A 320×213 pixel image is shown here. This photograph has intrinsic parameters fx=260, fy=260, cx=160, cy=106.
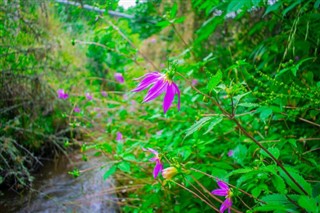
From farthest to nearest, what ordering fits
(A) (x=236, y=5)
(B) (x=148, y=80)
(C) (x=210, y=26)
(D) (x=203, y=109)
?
(D) (x=203, y=109), (C) (x=210, y=26), (A) (x=236, y=5), (B) (x=148, y=80)

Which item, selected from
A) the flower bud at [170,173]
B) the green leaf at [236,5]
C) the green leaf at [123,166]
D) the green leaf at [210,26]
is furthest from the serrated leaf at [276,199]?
the green leaf at [210,26]

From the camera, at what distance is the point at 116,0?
4.12ft

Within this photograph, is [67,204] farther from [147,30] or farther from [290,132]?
[147,30]

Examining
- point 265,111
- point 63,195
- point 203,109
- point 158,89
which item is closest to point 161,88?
point 158,89

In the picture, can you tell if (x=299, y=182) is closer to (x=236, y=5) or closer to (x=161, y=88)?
(x=161, y=88)

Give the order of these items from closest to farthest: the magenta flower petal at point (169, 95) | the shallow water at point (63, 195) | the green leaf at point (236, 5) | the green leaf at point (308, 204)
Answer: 1. the green leaf at point (308, 204)
2. the magenta flower petal at point (169, 95)
3. the green leaf at point (236, 5)
4. the shallow water at point (63, 195)

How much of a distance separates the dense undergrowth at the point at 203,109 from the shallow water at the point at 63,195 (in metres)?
0.13

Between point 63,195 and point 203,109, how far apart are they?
989mm

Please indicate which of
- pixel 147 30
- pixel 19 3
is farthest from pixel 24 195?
pixel 147 30

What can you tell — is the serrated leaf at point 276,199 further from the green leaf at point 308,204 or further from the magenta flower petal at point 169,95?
the magenta flower petal at point 169,95

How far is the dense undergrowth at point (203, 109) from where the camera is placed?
0.65m

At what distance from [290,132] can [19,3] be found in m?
1.74

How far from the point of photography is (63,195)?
1.57m

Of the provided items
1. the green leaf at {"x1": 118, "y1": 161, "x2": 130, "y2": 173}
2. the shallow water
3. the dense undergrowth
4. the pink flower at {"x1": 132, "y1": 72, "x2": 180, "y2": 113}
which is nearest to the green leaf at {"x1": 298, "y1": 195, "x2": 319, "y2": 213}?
the dense undergrowth
